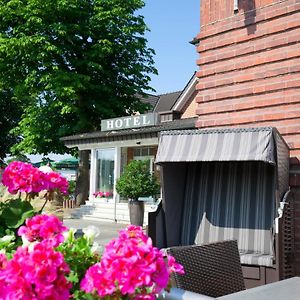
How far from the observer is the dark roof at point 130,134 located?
13.6 meters

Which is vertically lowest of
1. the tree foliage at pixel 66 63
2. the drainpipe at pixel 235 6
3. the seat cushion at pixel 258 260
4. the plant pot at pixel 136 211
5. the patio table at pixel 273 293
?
the plant pot at pixel 136 211

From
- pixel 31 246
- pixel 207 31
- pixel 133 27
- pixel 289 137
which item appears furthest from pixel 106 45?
pixel 31 246

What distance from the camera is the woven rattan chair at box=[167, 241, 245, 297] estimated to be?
2.69m

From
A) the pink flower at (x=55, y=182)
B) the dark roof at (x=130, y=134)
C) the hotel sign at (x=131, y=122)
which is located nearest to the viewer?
the pink flower at (x=55, y=182)

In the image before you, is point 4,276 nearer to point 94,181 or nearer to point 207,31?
point 207,31

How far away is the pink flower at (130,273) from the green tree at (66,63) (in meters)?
16.9

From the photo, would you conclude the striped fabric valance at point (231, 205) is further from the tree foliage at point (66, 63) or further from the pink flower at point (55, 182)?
the tree foliage at point (66, 63)

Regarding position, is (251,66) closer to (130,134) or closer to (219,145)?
(219,145)

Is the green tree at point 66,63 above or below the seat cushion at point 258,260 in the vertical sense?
above

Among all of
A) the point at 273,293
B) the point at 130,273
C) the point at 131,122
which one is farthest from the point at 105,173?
the point at 130,273

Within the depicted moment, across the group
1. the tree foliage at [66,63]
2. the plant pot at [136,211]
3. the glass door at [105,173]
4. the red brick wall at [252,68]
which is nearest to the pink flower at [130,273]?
the red brick wall at [252,68]

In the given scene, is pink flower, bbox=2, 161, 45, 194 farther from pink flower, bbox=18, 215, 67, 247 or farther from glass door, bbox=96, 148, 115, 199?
glass door, bbox=96, 148, 115, 199

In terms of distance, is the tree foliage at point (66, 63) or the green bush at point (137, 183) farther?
the tree foliage at point (66, 63)

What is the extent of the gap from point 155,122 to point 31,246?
523 inches
